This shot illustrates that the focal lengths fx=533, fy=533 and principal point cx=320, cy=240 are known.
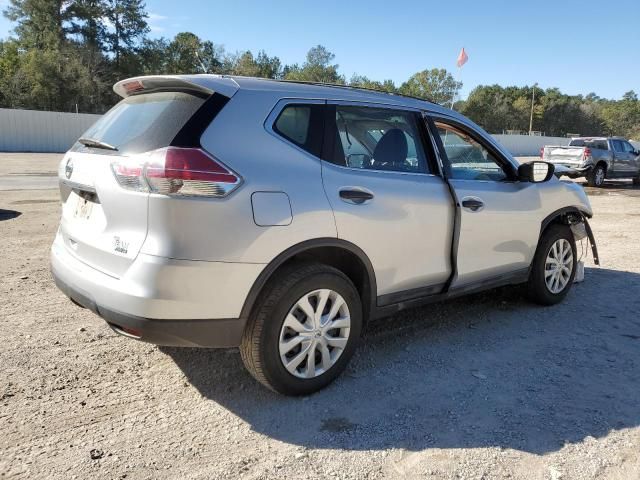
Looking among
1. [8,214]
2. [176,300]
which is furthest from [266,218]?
[8,214]

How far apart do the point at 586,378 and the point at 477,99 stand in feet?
271

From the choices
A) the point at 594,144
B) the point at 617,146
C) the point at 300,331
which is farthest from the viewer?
the point at 617,146

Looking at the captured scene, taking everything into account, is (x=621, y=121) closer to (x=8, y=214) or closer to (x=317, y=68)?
(x=317, y=68)

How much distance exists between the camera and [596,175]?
18391 millimetres

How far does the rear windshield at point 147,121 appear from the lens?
9.05 ft

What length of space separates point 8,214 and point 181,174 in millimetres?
7878

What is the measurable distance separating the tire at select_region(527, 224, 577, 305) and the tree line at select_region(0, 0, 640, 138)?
36.2 meters

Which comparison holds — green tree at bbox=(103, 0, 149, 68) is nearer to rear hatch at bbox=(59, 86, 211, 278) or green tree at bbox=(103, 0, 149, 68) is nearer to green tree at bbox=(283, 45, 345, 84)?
green tree at bbox=(283, 45, 345, 84)

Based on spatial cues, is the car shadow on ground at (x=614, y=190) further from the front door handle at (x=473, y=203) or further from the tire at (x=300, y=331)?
the tire at (x=300, y=331)

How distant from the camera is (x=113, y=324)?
2801 millimetres

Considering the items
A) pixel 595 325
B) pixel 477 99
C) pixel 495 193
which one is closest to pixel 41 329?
pixel 495 193

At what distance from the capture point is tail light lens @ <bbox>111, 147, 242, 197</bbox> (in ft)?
8.55

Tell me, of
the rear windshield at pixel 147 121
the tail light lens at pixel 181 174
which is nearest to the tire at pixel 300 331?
the tail light lens at pixel 181 174

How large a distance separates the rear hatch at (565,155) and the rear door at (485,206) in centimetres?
1515
